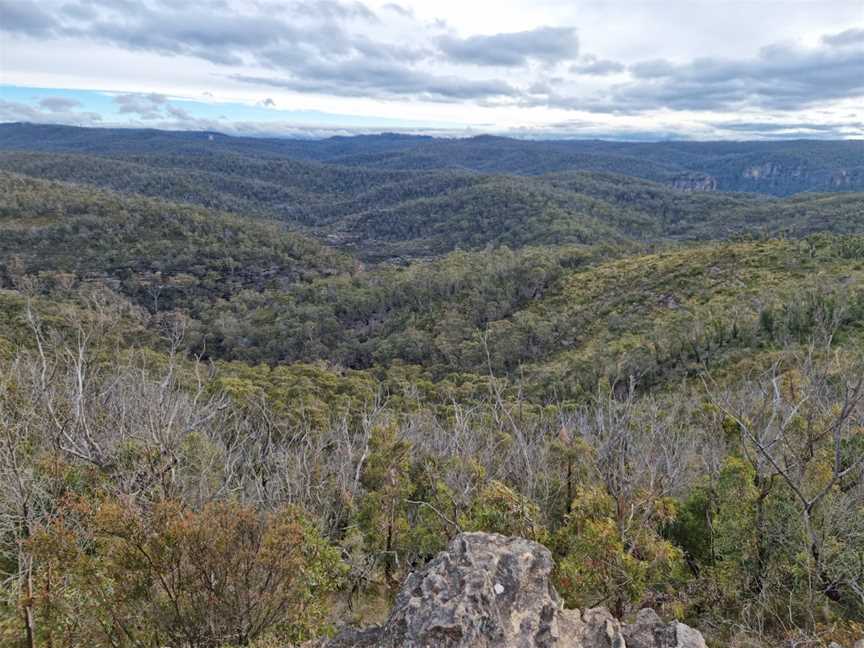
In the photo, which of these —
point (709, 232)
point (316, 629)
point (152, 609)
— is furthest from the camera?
point (709, 232)

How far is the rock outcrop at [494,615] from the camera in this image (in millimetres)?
5734

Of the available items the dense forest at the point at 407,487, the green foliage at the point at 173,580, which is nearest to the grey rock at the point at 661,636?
the dense forest at the point at 407,487

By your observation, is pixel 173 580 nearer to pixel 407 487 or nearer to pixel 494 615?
pixel 494 615

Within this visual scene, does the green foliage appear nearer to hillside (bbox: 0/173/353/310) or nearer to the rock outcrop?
the rock outcrop

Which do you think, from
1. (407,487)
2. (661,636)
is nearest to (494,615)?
(661,636)

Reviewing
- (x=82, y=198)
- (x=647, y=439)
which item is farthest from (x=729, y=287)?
(x=82, y=198)

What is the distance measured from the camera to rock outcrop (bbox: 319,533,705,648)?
5734 mm

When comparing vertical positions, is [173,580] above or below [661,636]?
below

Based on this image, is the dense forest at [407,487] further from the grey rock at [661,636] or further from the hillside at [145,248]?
the hillside at [145,248]

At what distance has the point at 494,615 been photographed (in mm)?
5867

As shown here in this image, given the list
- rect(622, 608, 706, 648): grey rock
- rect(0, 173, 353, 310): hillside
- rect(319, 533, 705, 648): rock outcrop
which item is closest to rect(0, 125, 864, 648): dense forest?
rect(622, 608, 706, 648): grey rock

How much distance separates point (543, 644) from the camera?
232 inches

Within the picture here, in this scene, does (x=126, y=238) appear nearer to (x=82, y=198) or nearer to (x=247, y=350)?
(x=82, y=198)

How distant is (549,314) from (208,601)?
73.3 metres
